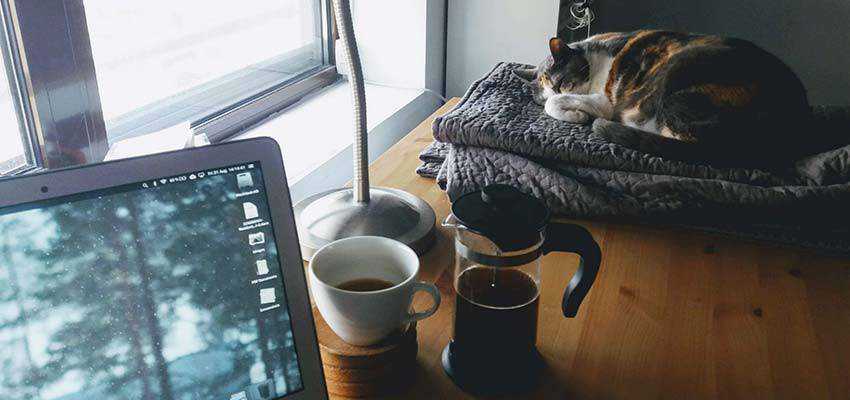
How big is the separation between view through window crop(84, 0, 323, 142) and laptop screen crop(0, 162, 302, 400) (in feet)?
1.59

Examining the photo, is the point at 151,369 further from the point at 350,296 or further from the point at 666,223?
the point at 666,223

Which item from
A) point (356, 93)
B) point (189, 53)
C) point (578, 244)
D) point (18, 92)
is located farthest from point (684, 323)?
point (189, 53)

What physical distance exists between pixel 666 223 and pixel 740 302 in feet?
0.56

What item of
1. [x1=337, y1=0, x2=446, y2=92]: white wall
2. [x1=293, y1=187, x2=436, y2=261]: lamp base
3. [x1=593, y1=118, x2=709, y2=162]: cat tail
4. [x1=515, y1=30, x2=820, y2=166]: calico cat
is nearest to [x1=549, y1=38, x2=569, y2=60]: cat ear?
[x1=515, y1=30, x2=820, y2=166]: calico cat

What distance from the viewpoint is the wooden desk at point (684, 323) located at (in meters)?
0.65

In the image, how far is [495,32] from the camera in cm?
155

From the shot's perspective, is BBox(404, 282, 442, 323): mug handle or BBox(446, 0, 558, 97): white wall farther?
BBox(446, 0, 558, 97): white wall

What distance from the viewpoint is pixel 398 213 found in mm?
844

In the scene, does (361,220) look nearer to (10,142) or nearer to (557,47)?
(10,142)

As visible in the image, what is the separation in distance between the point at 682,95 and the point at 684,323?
1.79ft

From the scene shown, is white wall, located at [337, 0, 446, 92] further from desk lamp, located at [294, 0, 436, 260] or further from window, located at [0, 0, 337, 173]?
desk lamp, located at [294, 0, 436, 260]

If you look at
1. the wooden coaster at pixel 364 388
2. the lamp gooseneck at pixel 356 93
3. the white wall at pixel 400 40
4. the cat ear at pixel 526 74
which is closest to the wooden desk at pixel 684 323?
the wooden coaster at pixel 364 388

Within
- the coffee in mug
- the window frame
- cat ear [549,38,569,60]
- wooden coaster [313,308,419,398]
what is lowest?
wooden coaster [313,308,419,398]

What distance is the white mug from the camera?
1.88 feet
